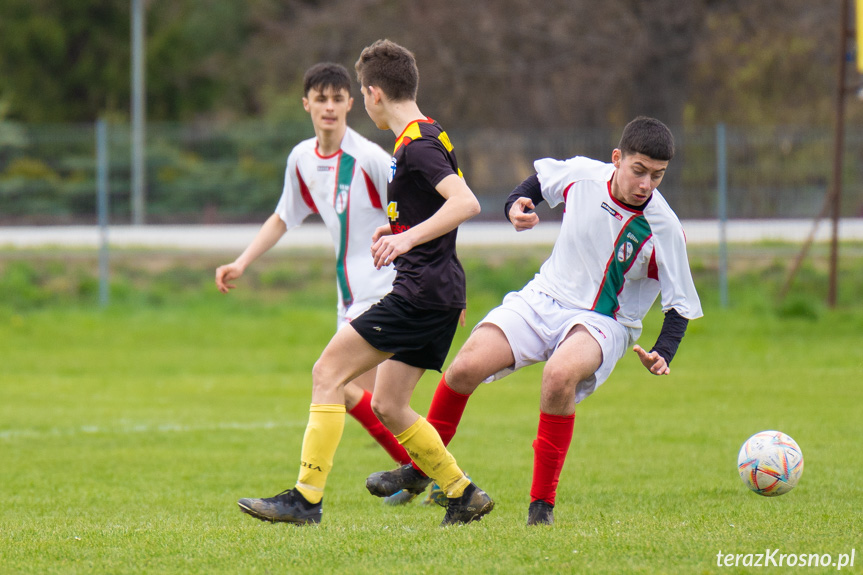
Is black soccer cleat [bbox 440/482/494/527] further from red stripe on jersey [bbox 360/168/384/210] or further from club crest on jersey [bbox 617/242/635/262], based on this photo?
red stripe on jersey [bbox 360/168/384/210]

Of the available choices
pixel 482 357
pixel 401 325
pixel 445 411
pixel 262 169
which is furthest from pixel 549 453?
pixel 262 169

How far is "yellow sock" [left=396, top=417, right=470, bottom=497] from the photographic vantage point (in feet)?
16.3

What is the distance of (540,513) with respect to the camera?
194 inches

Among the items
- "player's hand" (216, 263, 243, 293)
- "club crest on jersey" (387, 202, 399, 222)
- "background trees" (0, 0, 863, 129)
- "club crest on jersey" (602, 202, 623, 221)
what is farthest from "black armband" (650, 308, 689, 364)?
"background trees" (0, 0, 863, 129)

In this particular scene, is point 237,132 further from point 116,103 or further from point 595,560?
point 116,103

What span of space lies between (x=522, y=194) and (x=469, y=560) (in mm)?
2070

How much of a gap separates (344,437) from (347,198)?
3157 millimetres

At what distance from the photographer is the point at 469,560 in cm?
398

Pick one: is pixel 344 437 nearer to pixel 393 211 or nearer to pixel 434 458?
pixel 434 458

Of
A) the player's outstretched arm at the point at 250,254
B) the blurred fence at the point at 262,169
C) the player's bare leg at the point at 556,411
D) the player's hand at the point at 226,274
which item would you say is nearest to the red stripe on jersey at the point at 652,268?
the player's bare leg at the point at 556,411

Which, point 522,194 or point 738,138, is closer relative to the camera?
point 522,194

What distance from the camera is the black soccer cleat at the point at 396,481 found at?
17.5 feet

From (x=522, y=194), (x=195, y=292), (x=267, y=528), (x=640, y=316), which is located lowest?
(x=195, y=292)

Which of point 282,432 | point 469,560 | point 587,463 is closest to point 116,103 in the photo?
point 282,432
